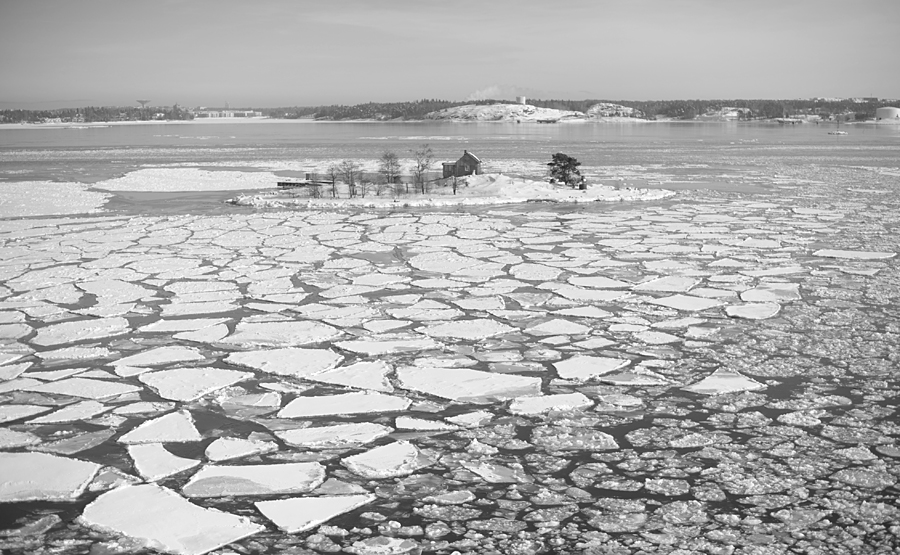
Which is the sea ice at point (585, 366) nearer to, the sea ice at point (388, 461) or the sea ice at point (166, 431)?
the sea ice at point (388, 461)

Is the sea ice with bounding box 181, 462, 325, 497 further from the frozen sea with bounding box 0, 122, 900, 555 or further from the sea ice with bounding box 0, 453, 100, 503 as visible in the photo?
the sea ice with bounding box 0, 453, 100, 503

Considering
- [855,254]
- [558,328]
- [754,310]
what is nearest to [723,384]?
[558,328]

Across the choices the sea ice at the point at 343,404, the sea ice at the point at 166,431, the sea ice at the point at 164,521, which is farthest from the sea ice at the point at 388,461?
the sea ice at the point at 166,431

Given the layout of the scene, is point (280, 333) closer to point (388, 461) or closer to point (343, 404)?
point (343, 404)

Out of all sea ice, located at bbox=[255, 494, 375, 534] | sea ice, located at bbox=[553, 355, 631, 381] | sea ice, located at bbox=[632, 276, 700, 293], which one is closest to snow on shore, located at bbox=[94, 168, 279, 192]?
sea ice, located at bbox=[632, 276, 700, 293]

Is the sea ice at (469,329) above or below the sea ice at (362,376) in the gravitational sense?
above

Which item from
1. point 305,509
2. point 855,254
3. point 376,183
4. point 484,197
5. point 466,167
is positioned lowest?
point 305,509

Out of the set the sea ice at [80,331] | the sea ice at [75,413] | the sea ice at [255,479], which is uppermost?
the sea ice at [80,331]
